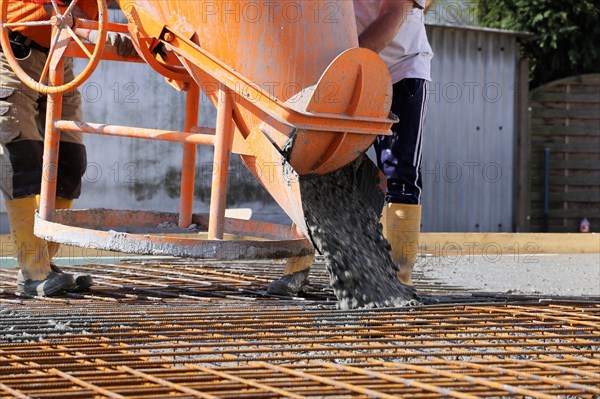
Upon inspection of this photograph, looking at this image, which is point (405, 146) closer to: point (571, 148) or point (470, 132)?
point (470, 132)

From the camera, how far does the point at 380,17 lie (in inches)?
186

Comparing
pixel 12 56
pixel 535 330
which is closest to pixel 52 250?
pixel 12 56

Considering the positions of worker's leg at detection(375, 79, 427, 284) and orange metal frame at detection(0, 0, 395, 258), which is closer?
orange metal frame at detection(0, 0, 395, 258)

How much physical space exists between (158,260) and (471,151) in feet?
21.3

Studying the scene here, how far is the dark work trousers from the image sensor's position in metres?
5.02

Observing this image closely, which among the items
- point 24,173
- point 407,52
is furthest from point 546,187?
point 24,173

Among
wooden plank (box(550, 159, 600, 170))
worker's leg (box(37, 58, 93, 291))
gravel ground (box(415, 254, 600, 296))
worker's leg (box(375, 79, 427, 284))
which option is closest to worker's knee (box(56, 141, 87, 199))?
worker's leg (box(37, 58, 93, 291))

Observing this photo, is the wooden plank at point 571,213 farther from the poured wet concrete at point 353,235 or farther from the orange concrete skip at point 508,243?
the poured wet concrete at point 353,235

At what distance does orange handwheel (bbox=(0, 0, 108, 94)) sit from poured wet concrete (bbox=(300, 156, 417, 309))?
1.01 meters

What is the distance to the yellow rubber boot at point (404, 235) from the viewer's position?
4.94 metres

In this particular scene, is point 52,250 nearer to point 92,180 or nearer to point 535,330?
point 535,330

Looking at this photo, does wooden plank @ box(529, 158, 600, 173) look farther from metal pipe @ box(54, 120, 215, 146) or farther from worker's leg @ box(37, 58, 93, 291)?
metal pipe @ box(54, 120, 215, 146)

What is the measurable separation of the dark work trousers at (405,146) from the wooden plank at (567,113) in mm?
8023

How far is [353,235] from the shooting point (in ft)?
13.8
